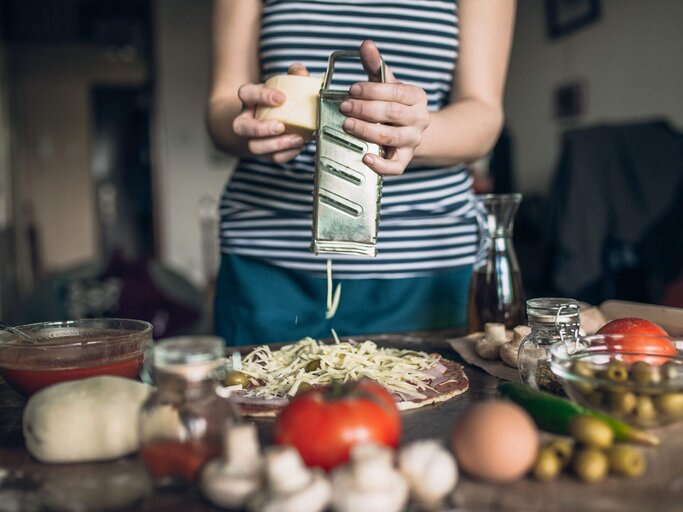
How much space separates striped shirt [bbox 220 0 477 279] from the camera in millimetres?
1530

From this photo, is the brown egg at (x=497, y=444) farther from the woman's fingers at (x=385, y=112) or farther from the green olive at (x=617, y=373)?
the woman's fingers at (x=385, y=112)

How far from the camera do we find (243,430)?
659mm

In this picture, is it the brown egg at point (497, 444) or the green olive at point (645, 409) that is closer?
the brown egg at point (497, 444)

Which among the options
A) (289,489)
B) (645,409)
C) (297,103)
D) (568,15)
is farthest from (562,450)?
(568,15)

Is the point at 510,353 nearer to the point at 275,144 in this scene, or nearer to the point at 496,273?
the point at 496,273

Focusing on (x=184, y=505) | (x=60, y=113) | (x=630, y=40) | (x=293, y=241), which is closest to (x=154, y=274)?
(x=293, y=241)

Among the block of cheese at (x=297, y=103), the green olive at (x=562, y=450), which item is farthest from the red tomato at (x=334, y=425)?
the block of cheese at (x=297, y=103)

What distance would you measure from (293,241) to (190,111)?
5323 mm

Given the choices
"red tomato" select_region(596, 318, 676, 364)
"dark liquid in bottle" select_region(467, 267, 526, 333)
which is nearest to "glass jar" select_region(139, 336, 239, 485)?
"red tomato" select_region(596, 318, 676, 364)

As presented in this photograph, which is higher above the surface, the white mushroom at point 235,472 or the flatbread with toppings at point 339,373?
the white mushroom at point 235,472

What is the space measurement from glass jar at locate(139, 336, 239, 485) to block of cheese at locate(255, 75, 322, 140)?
1.55 feet

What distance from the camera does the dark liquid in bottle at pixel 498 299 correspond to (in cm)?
137

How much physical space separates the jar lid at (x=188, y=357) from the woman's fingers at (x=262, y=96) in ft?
1.61

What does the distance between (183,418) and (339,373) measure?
396 millimetres
